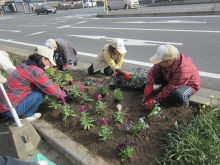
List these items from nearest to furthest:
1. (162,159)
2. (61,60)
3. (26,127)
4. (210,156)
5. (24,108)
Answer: (210,156), (162,159), (26,127), (24,108), (61,60)

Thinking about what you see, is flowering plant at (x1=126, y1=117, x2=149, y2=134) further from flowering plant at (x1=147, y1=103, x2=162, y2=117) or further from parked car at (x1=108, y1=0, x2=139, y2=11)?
parked car at (x1=108, y1=0, x2=139, y2=11)

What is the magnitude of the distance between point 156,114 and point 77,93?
1.36m

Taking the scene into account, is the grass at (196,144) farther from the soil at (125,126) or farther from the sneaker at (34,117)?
the sneaker at (34,117)

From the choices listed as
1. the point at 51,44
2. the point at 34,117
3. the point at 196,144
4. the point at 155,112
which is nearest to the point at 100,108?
the point at 155,112

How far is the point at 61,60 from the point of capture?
4414mm

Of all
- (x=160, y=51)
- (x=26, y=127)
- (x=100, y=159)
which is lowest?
Result: (x=100, y=159)

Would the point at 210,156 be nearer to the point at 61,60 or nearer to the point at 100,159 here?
the point at 100,159

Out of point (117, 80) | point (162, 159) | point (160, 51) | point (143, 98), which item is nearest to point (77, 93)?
point (117, 80)

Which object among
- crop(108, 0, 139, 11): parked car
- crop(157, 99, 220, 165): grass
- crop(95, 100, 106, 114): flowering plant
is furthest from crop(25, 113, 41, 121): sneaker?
crop(108, 0, 139, 11): parked car

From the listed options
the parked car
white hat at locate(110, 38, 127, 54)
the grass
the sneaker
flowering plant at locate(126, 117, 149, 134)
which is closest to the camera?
the grass

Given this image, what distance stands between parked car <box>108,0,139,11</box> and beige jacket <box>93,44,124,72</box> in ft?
57.5

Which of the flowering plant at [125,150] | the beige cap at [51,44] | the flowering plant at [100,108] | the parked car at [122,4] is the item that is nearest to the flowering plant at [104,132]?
the flowering plant at [125,150]

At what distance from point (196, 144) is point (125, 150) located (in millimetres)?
712

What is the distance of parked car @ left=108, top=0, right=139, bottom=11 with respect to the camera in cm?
1942
